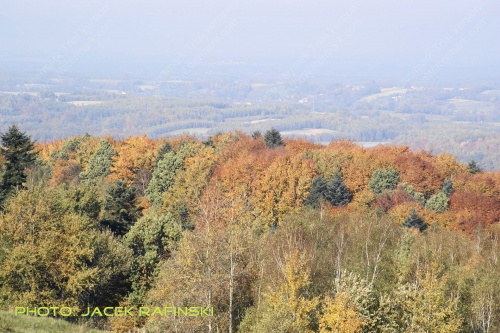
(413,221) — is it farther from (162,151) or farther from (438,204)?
(162,151)

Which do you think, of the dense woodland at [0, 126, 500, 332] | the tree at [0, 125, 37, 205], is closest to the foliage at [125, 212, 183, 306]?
the dense woodland at [0, 126, 500, 332]

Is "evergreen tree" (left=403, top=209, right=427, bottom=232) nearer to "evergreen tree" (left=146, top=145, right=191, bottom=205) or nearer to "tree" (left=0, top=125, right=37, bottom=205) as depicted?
"evergreen tree" (left=146, top=145, right=191, bottom=205)

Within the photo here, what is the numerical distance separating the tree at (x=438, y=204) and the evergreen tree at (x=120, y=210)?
35.4 metres

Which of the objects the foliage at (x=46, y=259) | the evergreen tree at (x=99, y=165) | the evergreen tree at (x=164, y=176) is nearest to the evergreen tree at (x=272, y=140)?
the evergreen tree at (x=164, y=176)

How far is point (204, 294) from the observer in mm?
24562

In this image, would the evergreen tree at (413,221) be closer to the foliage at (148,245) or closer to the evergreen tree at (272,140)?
the foliage at (148,245)

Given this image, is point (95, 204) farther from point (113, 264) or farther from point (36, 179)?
point (36, 179)

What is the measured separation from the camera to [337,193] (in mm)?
57219

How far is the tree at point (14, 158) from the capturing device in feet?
147

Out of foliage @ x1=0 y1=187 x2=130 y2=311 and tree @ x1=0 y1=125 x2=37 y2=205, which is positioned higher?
tree @ x1=0 y1=125 x2=37 y2=205

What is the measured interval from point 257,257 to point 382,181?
35.2 meters

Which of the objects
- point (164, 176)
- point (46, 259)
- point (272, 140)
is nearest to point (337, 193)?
point (164, 176)

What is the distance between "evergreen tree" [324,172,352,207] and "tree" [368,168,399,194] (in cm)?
644

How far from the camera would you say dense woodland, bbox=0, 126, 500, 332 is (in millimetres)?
Answer: 23359
